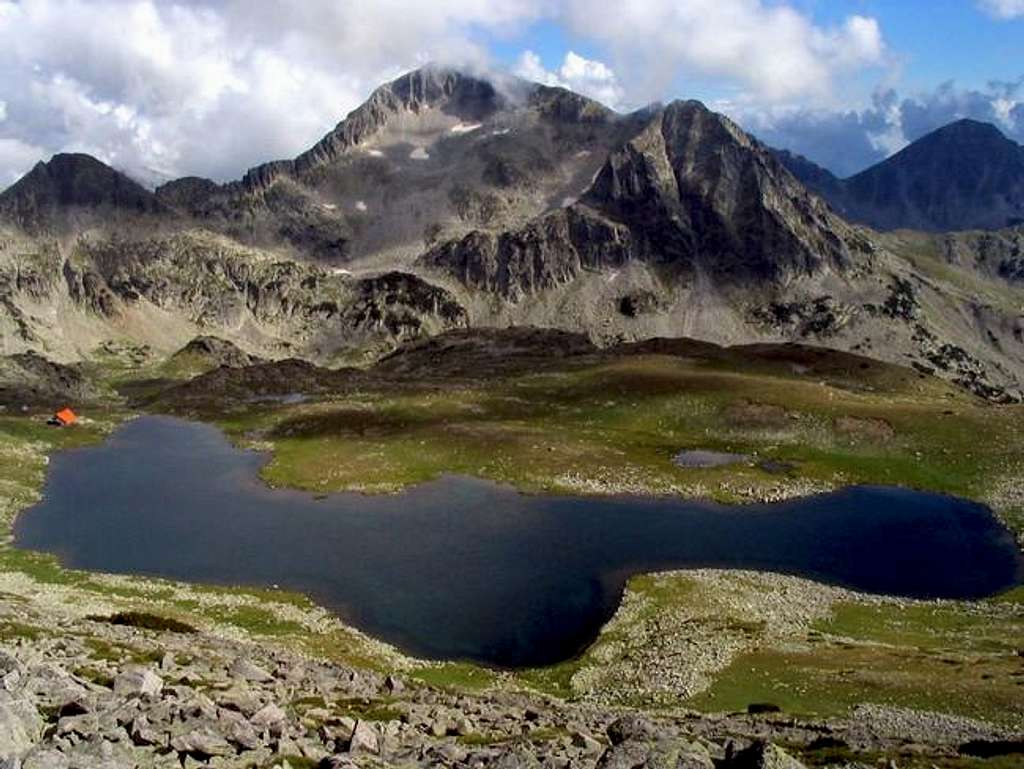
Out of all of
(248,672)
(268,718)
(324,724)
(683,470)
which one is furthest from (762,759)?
(683,470)

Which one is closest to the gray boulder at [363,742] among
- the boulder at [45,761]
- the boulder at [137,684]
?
the boulder at [137,684]

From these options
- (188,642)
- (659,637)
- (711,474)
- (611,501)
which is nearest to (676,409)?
(711,474)

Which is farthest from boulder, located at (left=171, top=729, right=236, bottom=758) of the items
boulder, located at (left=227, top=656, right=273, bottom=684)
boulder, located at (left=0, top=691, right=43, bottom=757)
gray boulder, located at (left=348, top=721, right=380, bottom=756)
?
boulder, located at (left=227, top=656, right=273, bottom=684)

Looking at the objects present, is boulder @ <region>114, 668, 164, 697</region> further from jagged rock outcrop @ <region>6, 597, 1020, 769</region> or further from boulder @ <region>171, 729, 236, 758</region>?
boulder @ <region>171, 729, 236, 758</region>

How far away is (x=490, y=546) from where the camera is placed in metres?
93.8

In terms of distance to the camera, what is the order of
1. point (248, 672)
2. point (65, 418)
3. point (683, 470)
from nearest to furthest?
point (248, 672) < point (683, 470) < point (65, 418)

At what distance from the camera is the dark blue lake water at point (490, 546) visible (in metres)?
76.1

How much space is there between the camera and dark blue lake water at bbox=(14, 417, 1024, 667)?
76125 millimetres

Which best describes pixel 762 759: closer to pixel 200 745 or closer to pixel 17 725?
pixel 200 745

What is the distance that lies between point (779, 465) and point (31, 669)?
112 meters

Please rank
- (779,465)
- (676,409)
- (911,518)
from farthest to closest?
1. (676,409)
2. (779,465)
3. (911,518)

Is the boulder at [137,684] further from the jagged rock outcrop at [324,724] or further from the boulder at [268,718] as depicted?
the boulder at [268,718]

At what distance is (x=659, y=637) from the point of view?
66.5 metres

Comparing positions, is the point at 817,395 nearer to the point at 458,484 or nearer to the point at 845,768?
the point at 458,484
